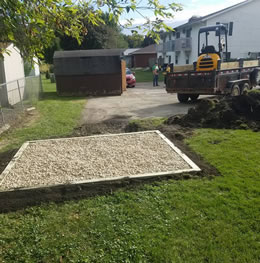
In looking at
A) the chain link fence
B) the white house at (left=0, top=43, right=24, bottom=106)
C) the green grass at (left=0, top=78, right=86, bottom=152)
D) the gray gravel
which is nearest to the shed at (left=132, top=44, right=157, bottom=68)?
the white house at (left=0, top=43, right=24, bottom=106)

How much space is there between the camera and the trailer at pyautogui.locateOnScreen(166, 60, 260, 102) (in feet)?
38.7

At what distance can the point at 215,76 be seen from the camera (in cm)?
1160

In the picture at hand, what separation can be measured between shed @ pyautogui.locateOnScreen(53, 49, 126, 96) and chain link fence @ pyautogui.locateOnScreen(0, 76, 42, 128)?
249 cm

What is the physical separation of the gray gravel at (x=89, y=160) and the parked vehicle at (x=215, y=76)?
5921 millimetres

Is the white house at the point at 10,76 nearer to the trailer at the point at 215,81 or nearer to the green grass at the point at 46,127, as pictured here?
the green grass at the point at 46,127

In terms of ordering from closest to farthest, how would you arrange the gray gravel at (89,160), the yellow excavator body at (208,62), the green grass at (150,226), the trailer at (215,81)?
the green grass at (150,226) → the gray gravel at (89,160) → the trailer at (215,81) → the yellow excavator body at (208,62)

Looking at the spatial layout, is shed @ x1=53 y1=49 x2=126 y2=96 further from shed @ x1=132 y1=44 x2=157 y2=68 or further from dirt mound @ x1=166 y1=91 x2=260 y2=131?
shed @ x1=132 y1=44 x2=157 y2=68

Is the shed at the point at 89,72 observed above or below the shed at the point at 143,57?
below

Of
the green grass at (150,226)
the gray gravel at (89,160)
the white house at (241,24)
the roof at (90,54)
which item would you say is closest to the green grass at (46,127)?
the gray gravel at (89,160)

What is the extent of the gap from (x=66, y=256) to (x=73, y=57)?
16.3 metres

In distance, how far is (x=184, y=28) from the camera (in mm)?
37438

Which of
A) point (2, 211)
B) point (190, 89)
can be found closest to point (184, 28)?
point (190, 89)

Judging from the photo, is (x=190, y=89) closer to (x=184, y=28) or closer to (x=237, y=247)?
(x=237, y=247)

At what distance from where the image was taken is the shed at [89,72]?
17703 millimetres
